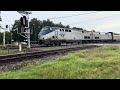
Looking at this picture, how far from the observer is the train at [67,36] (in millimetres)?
44781

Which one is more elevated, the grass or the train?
the train

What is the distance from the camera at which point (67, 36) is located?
161ft

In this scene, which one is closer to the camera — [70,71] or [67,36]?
[70,71]

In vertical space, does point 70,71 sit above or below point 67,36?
below

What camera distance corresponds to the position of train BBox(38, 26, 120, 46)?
44.8 m

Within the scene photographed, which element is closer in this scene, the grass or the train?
the grass
